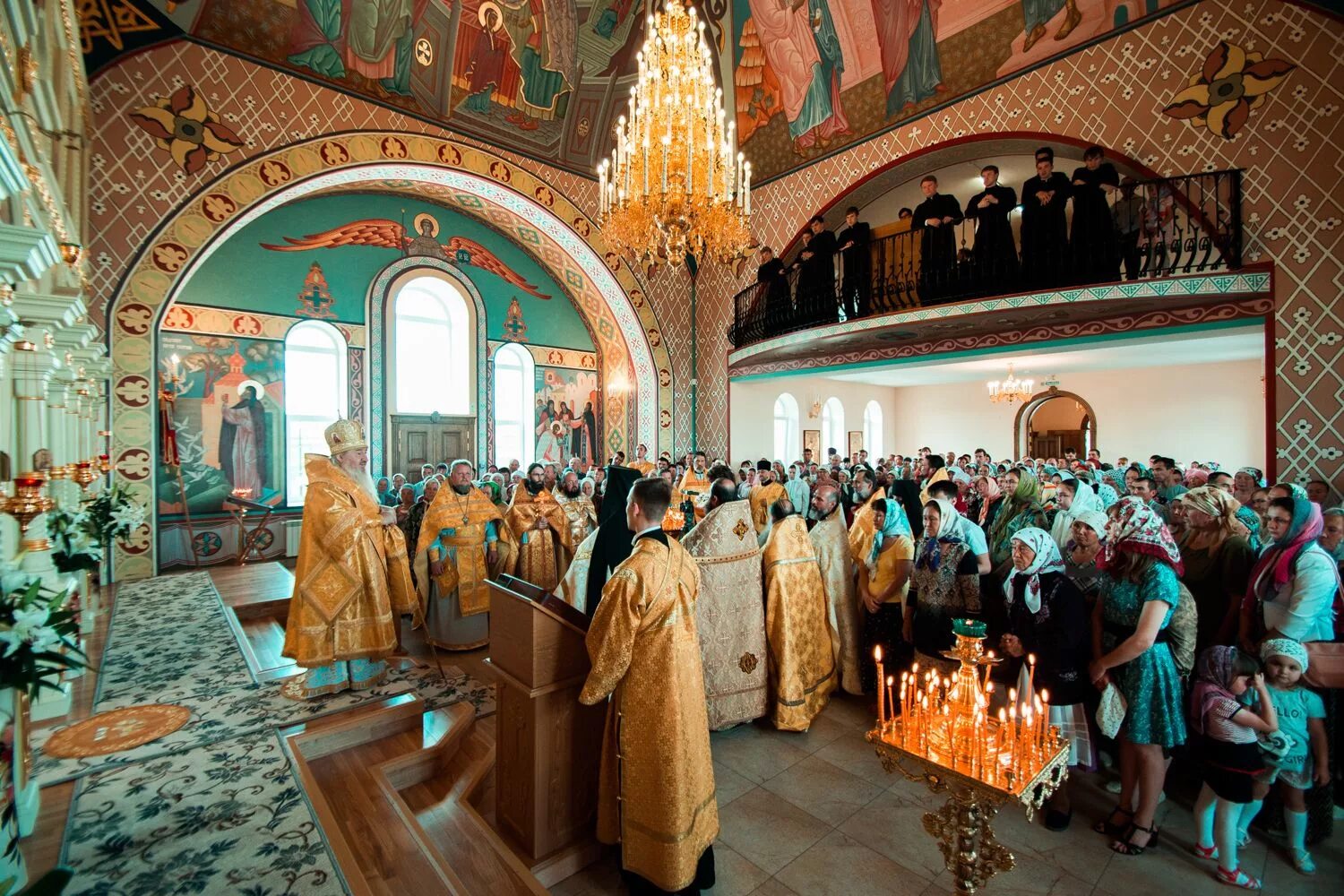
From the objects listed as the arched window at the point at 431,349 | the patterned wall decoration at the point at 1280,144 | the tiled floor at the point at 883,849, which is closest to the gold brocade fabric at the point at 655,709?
the tiled floor at the point at 883,849

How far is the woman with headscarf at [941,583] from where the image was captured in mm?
3877

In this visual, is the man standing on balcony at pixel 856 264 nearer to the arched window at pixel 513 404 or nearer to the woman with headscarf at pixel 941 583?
the woman with headscarf at pixel 941 583

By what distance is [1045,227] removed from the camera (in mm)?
8172

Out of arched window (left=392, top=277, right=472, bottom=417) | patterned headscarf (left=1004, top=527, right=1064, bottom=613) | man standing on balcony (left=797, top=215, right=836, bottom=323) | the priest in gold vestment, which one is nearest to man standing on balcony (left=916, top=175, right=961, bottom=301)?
man standing on balcony (left=797, top=215, right=836, bottom=323)

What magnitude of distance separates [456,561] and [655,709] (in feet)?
12.6

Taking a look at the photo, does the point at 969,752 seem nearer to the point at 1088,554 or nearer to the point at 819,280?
the point at 1088,554

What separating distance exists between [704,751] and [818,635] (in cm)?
202

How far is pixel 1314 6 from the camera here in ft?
22.8

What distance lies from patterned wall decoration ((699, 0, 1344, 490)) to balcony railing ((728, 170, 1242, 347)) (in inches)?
13.7

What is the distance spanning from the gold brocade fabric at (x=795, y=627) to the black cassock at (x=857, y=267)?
7014 mm

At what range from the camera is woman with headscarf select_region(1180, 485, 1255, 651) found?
3.73m

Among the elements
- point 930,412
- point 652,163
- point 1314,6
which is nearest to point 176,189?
point 652,163

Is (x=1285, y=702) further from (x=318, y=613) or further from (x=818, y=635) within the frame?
(x=318, y=613)

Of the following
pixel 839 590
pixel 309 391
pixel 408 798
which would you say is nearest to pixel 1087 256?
pixel 839 590
